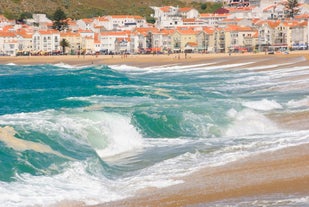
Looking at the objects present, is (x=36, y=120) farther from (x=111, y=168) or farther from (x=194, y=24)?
(x=194, y=24)

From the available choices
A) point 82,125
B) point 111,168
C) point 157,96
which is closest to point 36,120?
point 82,125

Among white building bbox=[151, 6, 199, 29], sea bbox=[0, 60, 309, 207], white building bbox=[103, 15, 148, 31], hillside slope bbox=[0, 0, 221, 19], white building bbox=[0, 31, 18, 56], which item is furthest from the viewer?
hillside slope bbox=[0, 0, 221, 19]

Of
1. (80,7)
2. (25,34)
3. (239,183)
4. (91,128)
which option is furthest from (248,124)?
(80,7)

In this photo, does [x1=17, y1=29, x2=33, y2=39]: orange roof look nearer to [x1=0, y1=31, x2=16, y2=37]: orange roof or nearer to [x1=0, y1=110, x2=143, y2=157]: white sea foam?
[x1=0, y1=31, x2=16, y2=37]: orange roof

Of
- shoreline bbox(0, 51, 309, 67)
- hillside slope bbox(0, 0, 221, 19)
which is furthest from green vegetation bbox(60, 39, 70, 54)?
hillside slope bbox(0, 0, 221, 19)

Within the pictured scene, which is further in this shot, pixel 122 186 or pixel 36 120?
pixel 36 120

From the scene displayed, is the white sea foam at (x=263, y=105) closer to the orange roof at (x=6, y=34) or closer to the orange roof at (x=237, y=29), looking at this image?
the orange roof at (x=237, y=29)

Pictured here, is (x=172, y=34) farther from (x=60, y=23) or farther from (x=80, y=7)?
(x=80, y=7)
